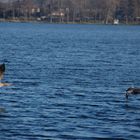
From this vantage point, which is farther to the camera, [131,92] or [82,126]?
[131,92]

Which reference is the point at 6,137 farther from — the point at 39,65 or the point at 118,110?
the point at 39,65

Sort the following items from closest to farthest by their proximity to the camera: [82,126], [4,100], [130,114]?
[82,126] < [130,114] < [4,100]

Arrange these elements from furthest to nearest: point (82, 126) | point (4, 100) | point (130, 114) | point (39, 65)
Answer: point (39, 65)
point (4, 100)
point (130, 114)
point (82, 126)

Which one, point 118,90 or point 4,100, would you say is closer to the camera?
point 4,100

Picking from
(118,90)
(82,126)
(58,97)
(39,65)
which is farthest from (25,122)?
(39,65)

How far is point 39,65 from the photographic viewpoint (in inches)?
1838

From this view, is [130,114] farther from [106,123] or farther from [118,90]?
[118,90]

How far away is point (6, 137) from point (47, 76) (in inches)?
656

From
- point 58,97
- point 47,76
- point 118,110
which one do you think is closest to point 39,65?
point 47,76

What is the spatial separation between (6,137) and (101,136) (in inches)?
110

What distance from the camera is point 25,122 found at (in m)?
24.8

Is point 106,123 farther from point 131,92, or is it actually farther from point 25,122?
point 131,92

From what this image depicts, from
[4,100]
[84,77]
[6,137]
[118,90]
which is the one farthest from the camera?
[84,77]

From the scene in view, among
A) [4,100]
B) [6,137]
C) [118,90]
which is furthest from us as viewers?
[118,90]
